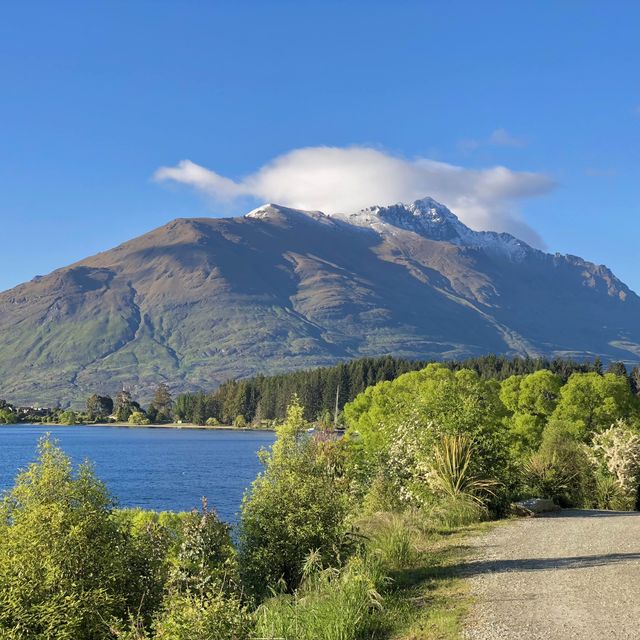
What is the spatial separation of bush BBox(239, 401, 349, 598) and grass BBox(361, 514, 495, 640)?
112cm

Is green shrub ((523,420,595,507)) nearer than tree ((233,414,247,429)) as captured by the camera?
Yes

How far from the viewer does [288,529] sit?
15.4 meters

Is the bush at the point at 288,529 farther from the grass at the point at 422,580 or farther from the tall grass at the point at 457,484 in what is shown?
the tall grass at the point at 457,484

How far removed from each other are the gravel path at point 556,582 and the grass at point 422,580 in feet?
1.12

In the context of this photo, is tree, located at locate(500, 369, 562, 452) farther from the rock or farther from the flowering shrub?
the rock

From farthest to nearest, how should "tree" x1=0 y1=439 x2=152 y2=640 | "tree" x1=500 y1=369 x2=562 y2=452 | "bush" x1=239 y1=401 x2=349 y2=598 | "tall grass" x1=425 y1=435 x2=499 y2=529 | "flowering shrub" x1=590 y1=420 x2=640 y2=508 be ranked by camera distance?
"tree" x1=500 y1=369 x2=562 y2=452 < "flowering shrub" x1=590 y1=420 x2=640 y2=508 < "tall grass" x1=425 y1=435 x2=499 y2=529 < "bush" x1=239 y1=401 x2=349 y2=598 < "tree" x1=0 y1=439 x2=152 y2=640

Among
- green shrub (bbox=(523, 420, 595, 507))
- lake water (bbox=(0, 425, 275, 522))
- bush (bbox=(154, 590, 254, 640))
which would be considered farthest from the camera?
lake water (bbox=(0, 425, 275, 522))

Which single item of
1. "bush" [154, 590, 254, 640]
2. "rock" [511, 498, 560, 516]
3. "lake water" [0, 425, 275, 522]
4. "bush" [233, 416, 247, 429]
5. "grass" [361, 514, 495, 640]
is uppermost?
"bush" [154, 590, 254, 640]

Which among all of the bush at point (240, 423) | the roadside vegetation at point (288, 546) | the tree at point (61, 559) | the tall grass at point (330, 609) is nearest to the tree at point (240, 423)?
the bush at point (240, 423)

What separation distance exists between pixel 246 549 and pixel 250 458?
3354 inches

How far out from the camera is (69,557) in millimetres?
11523

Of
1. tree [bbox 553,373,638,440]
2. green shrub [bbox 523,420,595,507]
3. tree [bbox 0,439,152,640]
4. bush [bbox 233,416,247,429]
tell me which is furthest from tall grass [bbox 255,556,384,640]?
bush [bbox 233,416,247,429]

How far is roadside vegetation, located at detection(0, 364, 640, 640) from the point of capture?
35.4ft

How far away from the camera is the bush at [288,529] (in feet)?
50.3
